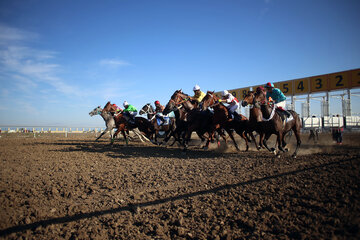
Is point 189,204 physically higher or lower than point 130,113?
lower

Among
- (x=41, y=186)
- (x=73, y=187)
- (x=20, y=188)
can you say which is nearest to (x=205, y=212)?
(x=73, y=187)

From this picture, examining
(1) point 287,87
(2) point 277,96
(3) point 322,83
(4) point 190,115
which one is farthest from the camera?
(1) point 287,87

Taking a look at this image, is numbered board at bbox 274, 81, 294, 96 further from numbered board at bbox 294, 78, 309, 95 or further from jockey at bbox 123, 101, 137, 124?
→ jockey at bbox 123, 101, 137, 124

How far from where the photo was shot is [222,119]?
30.7 feet

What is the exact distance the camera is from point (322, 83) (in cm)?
2127

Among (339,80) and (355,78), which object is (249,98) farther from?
(339,80)

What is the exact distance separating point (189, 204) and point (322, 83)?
23.2 m

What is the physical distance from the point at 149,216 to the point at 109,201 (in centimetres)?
108

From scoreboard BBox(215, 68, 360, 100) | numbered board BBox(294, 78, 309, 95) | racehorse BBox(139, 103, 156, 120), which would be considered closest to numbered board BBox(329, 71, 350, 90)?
scoreboard BBox(215, 68, 360, 100)

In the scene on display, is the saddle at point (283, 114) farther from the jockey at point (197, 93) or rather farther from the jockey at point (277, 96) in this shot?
the jockey at point (197, 93)

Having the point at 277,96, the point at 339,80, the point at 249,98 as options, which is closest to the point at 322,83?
the point at 339,80

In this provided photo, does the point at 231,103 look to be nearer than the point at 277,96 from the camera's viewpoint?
No

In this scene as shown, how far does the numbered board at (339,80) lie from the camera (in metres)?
19.5

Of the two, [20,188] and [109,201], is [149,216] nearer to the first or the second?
[109,201]
